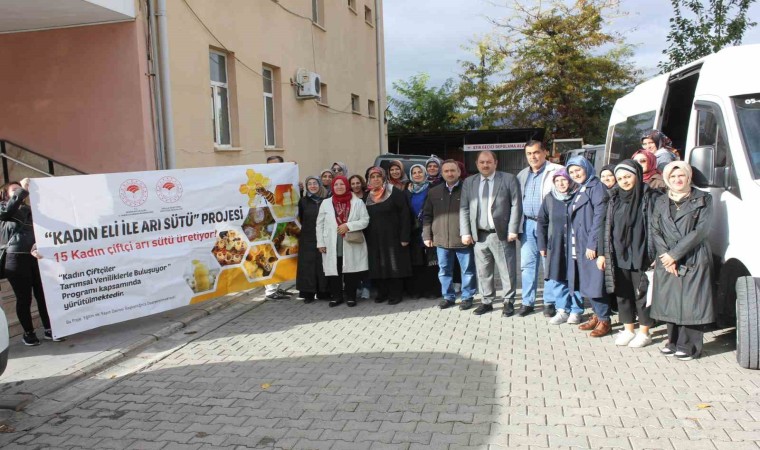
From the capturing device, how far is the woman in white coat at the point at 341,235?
773cm

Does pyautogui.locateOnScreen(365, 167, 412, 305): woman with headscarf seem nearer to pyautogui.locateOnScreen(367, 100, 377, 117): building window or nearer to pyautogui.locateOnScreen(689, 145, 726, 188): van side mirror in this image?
pyautogui.locateOnScreen(689, 145, 726, 188): van side mirror

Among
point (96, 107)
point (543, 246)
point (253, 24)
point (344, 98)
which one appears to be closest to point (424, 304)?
point (543, 246)

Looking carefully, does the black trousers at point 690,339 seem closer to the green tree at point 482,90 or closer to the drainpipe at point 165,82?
the drainpipe at point 165,82

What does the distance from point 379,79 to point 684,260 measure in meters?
18.1

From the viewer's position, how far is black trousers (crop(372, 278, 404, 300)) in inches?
313

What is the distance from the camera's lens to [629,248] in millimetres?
5574

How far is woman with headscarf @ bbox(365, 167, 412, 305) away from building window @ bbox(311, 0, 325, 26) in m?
10.1

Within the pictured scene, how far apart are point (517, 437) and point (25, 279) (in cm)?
504

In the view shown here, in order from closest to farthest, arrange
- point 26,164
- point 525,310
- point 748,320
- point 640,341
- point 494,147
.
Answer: point 748,320
point 640,341
point 525,310
point 26,164
point 494,147

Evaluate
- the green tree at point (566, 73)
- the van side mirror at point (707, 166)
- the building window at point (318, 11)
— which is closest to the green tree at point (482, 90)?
the green tree at point (566, 73)

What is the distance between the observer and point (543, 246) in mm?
6598

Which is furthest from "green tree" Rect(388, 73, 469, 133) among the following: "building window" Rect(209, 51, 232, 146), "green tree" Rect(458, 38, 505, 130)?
"building window" Rect(209, 51, 232, 146)

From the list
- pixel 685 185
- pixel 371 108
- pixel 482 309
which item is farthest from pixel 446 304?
pixel 371 108

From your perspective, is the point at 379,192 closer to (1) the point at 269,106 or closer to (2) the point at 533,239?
(2) the point at 533,239
